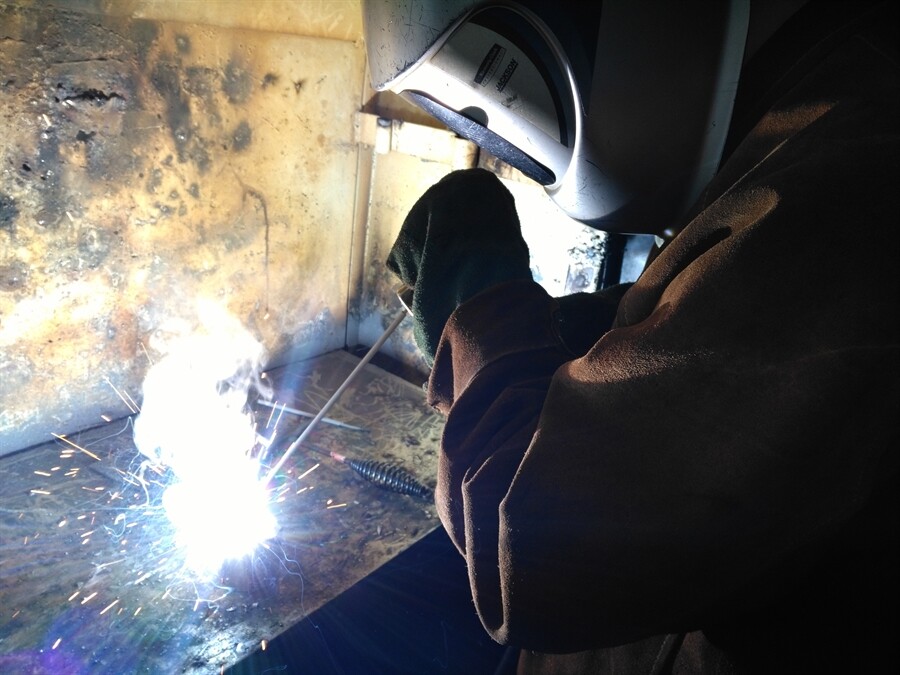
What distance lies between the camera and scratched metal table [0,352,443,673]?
1386 millimetres

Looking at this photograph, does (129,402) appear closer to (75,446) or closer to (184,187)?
(75,446)

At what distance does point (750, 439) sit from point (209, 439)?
186 centimetres

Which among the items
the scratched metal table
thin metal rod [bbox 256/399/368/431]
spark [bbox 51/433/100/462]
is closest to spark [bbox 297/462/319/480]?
the scratched metal table

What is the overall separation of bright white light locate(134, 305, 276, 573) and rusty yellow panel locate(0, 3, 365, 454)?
0.08 m

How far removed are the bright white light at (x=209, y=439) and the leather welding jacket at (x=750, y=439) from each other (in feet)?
4.04

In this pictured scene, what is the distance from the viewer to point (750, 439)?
57 centimetres

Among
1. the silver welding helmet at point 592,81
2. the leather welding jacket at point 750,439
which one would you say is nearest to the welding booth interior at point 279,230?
the silver welding helmet at point 592,81

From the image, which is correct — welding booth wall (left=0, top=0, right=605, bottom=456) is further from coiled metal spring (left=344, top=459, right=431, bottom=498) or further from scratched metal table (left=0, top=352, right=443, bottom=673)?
coiled metal spring (left=344, top=459, right=431, bottom=498)

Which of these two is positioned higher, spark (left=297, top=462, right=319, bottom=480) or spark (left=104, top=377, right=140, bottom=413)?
spark (left=104, top=377, right=140, bottom=413)

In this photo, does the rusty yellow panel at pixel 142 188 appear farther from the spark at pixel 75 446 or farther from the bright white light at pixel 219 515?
the bright white light at pixel 219 515

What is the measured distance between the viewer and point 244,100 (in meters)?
2.28

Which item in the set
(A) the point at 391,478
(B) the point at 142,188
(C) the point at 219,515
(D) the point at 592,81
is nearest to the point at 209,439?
(C) the point at 219,515

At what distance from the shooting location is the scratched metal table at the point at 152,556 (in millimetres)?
1386

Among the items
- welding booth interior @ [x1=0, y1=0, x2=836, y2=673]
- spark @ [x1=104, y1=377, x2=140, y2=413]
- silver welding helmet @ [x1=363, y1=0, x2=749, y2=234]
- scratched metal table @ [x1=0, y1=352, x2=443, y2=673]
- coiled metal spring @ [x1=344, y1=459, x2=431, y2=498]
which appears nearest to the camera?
silver welding helmet @ [x1=363, y1=0, x2=749, y2=234]
